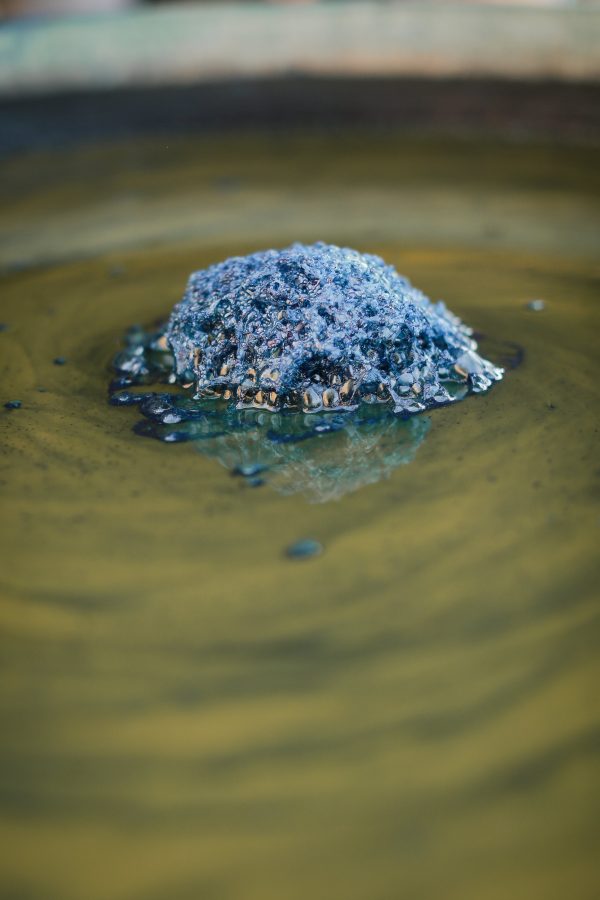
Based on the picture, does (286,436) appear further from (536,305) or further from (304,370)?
(536,305)

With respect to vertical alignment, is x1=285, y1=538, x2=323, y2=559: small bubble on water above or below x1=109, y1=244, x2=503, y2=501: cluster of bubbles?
below

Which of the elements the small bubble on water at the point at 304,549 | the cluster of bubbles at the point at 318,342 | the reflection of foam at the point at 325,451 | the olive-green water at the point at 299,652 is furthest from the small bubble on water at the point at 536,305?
the small bubble on water at the point at 304,549

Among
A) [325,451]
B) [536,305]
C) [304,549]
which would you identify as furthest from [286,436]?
[536,305]

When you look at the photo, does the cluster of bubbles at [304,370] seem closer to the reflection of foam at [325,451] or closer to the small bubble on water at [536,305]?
the reflection of foam at [325,451]

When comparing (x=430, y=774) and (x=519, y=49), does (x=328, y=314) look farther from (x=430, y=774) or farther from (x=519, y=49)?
(x=519, y=49)

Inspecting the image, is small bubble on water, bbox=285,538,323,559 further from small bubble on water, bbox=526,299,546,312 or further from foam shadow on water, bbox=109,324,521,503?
small bubble on water, bbox=526,299,546,312

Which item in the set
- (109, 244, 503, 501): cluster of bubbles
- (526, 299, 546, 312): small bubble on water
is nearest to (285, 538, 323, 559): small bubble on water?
(109, 244, 503, 501): cluster of bubbles

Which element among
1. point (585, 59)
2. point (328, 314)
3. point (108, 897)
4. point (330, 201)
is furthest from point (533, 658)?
point (585, 59)
